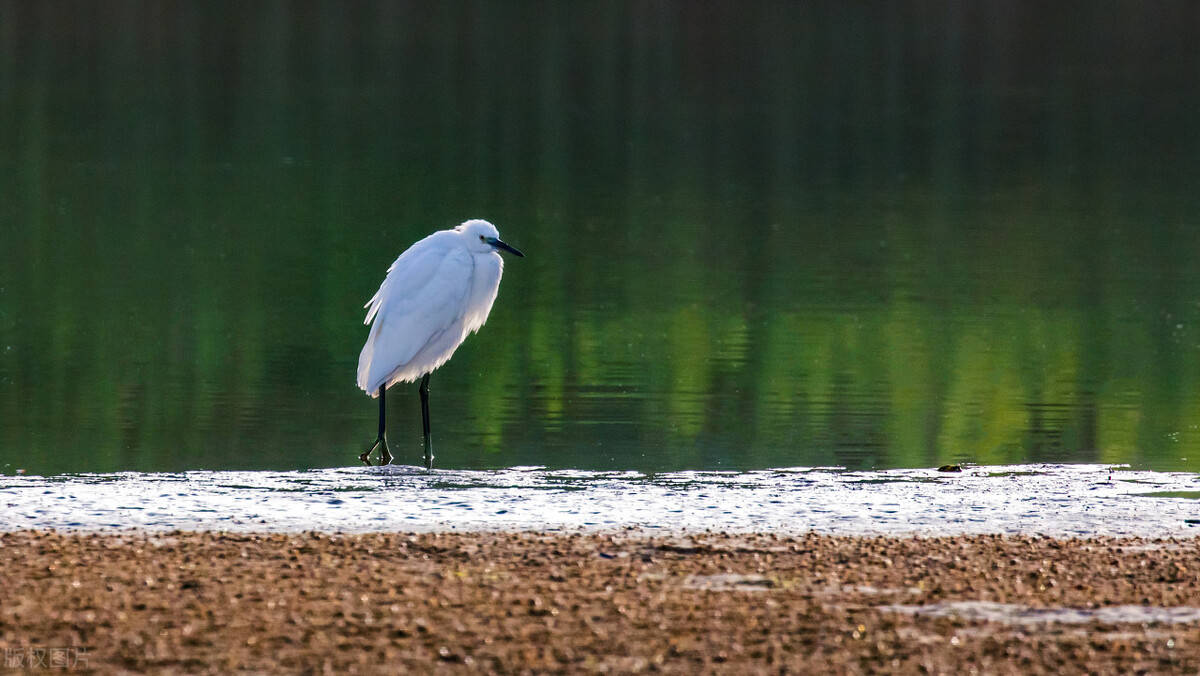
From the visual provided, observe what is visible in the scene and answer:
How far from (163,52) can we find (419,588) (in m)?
60.1

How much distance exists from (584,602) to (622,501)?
11.0ft

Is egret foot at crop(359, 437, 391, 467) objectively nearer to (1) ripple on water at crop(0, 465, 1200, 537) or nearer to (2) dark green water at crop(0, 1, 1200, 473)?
(2) dark green water at crop(0, 1, 1200, 473)

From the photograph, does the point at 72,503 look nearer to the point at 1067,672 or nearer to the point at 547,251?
the point at 1067,672

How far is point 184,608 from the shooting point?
8.59m

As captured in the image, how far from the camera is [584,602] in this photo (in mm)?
8867

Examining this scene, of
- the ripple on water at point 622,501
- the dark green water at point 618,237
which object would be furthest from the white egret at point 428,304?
the ripple on water at point 622,501

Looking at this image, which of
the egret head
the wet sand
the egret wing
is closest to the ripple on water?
the wet sand

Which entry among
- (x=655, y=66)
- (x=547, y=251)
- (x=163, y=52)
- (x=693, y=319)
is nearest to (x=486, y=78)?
(x=655, y=66)

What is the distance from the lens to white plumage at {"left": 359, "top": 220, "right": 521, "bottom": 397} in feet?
50.3

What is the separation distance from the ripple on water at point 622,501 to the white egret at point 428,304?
65.9 inches

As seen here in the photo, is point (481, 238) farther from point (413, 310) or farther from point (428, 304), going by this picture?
point (413, 310)

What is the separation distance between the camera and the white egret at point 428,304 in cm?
1534

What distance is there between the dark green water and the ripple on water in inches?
35.9

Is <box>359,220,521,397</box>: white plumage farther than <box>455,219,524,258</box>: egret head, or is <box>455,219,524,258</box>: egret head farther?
<box>455,219,524,258</box>: egret head
